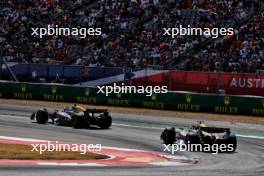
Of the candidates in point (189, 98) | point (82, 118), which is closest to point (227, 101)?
point (189, 98)

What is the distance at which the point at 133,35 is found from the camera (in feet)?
136

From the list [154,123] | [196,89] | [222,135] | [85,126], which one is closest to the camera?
[222,135]

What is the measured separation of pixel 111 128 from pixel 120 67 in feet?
32.4

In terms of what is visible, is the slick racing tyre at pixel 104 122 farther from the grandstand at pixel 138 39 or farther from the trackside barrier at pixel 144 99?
the grandstand at pixel 138 39

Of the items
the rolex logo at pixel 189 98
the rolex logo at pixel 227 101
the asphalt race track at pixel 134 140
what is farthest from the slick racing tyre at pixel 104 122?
the rolex logo at pixel 227 101

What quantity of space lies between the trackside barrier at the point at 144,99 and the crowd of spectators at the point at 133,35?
6.79 feet

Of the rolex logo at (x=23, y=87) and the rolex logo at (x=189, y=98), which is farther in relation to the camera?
the rolex logo at (x=23, y=87)

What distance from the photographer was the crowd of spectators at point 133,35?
119ft

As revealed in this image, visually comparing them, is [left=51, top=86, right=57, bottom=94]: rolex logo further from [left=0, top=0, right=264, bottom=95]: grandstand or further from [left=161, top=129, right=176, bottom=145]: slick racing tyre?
[left=161, top=129, right=176, bottom=145]: slick racing tyre

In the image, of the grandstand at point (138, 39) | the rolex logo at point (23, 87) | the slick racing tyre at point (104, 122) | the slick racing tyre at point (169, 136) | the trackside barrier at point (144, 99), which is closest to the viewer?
the slick racing tyre at point (169, 136)

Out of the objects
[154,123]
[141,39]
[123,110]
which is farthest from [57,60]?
[154,123]

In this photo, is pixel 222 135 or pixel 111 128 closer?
pixel 222 135

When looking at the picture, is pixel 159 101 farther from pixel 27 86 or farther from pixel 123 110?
pixel 27 86

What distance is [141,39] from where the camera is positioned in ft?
133
